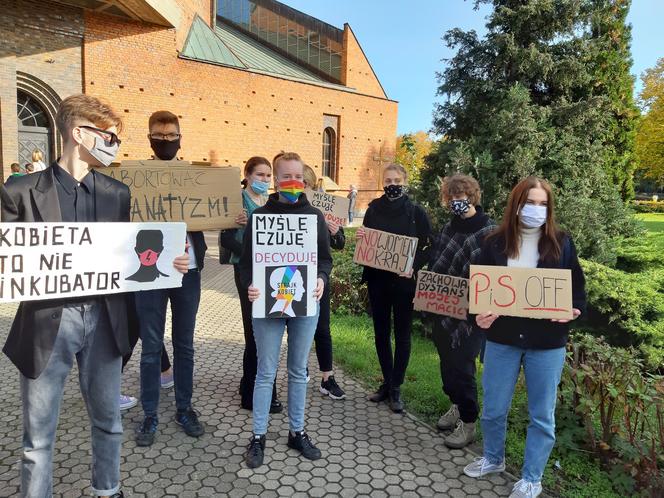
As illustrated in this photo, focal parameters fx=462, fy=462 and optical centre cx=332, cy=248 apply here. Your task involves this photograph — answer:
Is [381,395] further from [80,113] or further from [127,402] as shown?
[80,113]

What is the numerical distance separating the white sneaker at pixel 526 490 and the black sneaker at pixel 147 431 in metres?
2.61

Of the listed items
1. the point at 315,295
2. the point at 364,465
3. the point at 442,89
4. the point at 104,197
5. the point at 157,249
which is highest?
the point at 442,89

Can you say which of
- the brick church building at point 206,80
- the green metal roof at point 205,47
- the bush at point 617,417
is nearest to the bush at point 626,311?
the bush at point 617,417

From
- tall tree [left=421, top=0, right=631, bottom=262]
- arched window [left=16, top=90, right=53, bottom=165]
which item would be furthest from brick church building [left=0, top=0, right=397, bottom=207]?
tall tree [left=421, top=0, right=631, bottom=262]

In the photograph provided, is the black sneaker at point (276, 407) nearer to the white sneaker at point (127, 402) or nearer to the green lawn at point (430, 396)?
the green lawn at point (430, 396)

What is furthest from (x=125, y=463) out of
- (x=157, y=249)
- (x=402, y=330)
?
(x=402, y=330)

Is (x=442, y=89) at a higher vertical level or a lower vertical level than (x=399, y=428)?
higher

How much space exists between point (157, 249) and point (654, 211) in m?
49.4

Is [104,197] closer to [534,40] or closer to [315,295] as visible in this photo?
[315,295]

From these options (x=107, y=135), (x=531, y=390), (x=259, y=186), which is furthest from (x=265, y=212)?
(x=531, y=390)

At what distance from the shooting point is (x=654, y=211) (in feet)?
137

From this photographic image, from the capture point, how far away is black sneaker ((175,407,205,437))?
3.66 metres

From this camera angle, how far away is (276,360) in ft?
11.0

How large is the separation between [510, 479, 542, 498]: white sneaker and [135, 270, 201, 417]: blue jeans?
2.51m
